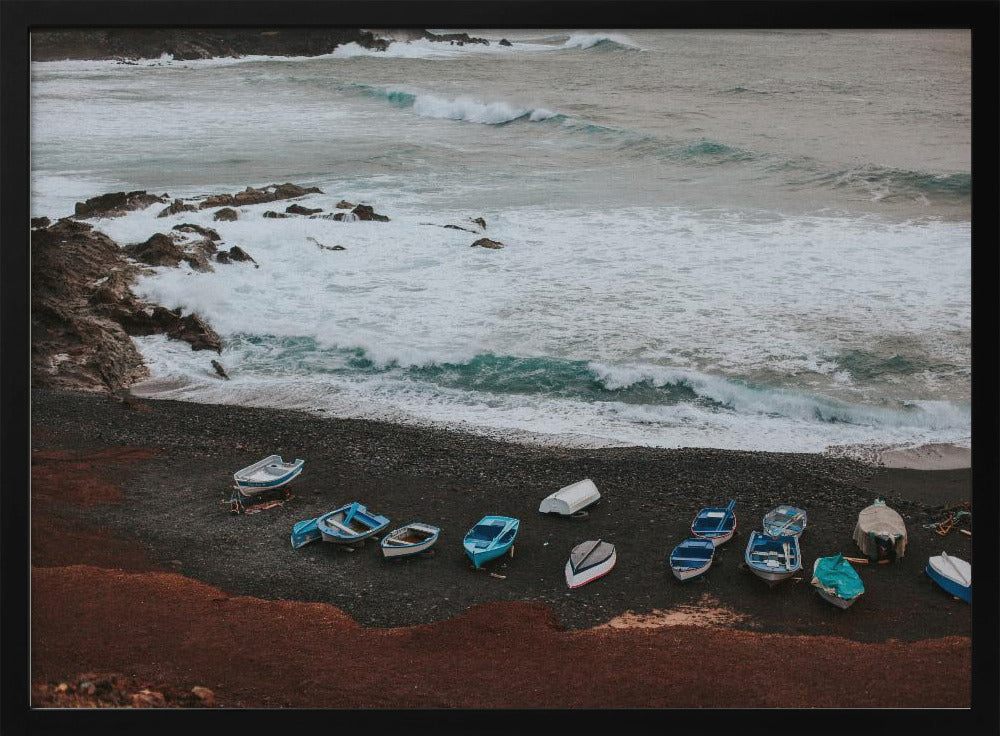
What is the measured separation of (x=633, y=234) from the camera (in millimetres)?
9070

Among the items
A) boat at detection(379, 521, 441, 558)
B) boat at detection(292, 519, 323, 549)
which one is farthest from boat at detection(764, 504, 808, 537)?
boat at detection(292, 519, 323, 549)

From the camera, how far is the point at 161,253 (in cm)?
926

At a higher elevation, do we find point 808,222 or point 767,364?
point 808,222

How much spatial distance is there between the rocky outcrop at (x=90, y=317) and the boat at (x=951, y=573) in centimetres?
593

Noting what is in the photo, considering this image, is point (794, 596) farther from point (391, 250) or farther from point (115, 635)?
point (391, 250)

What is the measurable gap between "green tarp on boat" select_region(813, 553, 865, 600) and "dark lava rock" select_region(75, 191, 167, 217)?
5.81 m

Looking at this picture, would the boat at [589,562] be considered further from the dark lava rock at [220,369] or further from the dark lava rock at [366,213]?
the dark lava rock at [366,213]

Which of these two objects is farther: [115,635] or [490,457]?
[490,457]

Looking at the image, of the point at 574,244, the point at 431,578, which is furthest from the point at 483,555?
the point at 574,244

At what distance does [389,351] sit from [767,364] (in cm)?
337

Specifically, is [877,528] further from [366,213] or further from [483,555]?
[366,213]

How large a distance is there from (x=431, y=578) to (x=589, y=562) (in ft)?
3.45

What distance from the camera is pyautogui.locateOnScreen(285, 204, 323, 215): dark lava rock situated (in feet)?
31.4
